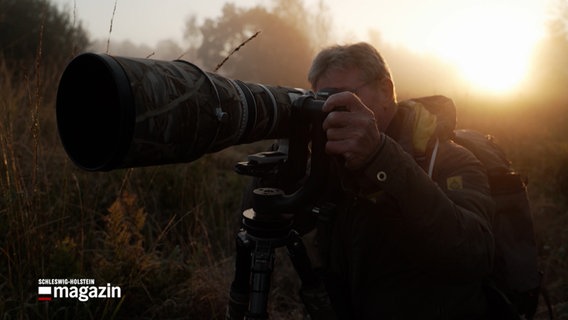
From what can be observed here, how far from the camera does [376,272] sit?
71.1 inches

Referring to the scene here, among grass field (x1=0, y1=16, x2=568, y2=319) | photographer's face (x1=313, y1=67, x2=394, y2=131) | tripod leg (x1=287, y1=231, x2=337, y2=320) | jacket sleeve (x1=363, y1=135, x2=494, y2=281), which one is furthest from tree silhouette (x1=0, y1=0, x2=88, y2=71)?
jacket sleeve (x1=363, y1=135, x2=494, y2=281)

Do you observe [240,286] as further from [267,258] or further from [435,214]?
[435,214]

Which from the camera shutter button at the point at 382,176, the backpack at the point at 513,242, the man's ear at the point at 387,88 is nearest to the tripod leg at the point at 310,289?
the camera shutter button at the point at 382,176

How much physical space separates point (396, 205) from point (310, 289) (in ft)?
1.42

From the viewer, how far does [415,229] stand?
1354 millimetres

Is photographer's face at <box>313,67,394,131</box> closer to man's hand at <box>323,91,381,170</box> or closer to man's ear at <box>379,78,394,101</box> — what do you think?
man's ear at <box>379,78,394,101</box>

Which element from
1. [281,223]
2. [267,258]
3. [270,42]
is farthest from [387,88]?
[270,42]

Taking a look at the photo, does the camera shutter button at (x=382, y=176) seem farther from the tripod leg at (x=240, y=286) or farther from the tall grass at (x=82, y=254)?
the tall grass at (x=82, y=254)

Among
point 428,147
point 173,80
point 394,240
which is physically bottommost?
point 394,240

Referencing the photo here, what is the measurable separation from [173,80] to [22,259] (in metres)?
1.77

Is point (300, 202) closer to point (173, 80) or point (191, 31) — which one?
point (173, 80)

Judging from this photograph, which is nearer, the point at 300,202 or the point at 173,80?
the point at 173,80

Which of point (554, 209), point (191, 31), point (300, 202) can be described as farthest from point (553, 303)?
point (191, 31)

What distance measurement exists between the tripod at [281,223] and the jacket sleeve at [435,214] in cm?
21
